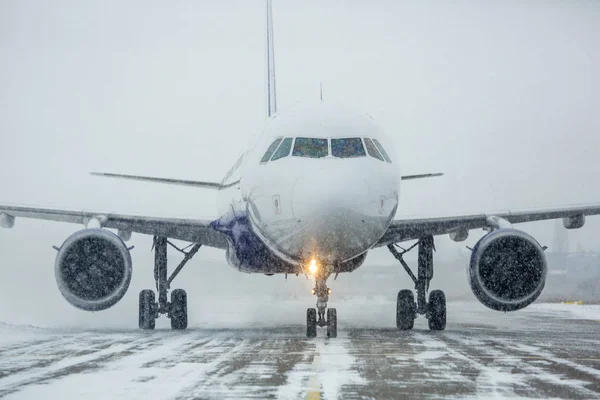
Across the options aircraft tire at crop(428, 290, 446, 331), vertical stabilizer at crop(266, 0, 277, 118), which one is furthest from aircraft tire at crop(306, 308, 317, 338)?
vertical stabilizer at crop(266, 0, 277, 118)

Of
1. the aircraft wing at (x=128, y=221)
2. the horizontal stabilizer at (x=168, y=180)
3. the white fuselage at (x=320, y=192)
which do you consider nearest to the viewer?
the white fuselage at (x=320, y=192)

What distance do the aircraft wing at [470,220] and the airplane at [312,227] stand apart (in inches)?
1.1

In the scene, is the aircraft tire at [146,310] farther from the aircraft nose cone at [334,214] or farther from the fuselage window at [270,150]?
the aircraft nose cone at [334,214]

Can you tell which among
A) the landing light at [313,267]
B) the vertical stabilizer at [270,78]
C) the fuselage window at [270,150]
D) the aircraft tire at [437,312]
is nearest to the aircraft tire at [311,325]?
the landing light at [313,267]

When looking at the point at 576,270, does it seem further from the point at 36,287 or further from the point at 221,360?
the point at 221,360

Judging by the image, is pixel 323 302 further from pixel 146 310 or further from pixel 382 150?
pixel 146 310

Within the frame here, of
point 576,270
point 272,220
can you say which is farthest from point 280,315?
point 576,270

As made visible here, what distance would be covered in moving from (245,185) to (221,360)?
15.9 feet

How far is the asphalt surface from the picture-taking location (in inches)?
297

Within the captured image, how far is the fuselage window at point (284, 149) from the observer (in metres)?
13.4

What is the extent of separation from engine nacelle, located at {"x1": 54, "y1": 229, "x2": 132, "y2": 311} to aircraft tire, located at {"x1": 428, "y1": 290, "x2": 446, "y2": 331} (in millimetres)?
6389

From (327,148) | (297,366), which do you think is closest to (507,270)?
(327,148)

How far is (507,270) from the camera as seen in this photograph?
1542 centimetres

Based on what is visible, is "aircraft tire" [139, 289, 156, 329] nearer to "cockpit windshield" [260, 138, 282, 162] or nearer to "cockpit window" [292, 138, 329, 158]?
"cockpit windshield" [260, 138, 282, 162]
